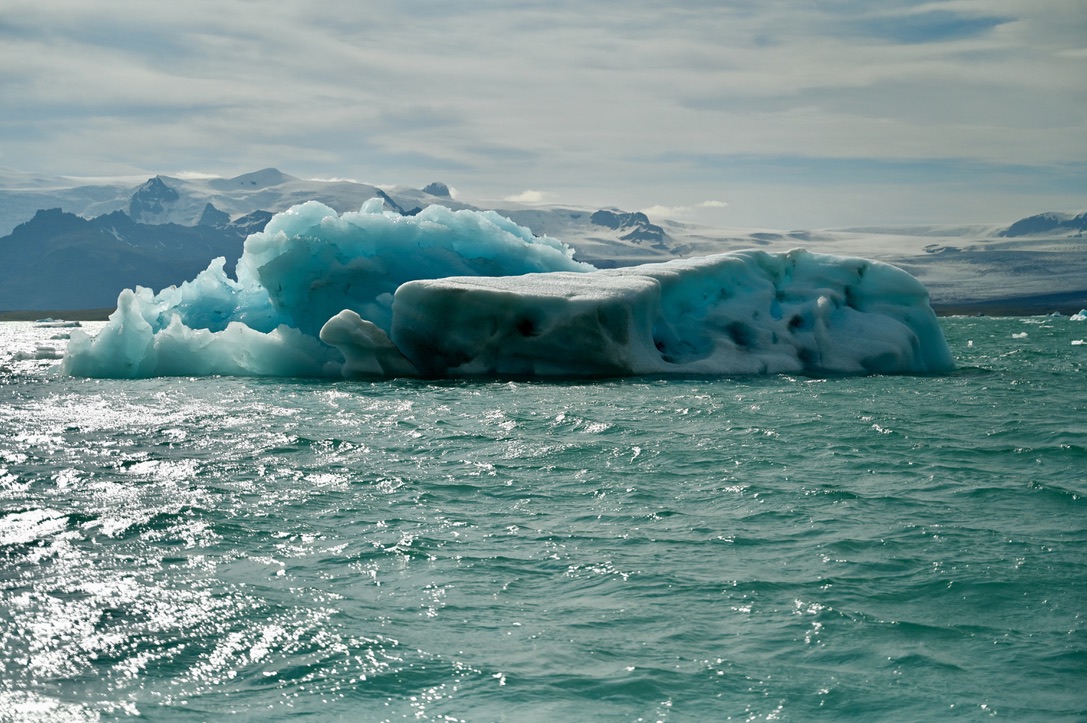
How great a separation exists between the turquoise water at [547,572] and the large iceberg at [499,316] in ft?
17.0

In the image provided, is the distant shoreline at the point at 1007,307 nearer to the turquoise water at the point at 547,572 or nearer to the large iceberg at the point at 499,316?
the large iceberg at the point at 499,316

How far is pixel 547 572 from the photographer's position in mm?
5922

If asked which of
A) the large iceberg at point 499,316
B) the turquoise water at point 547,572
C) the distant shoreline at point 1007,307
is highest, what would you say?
the large iceberg at point 499,316

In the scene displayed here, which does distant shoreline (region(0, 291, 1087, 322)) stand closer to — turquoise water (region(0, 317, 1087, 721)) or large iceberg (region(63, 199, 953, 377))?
large iceberg (region(63, 199, 953, 377))

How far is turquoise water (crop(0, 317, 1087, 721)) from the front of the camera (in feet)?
14.3

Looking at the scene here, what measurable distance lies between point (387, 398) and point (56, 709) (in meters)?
10.3

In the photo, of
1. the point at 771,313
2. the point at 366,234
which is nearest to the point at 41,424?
the point at 366,234

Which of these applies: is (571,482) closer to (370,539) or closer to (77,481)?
(370,539)

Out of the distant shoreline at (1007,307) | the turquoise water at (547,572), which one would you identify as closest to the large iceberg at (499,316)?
the turquoise water at (547,572)

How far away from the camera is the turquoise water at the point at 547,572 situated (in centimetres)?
436

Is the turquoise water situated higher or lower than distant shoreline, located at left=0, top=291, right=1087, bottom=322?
higher

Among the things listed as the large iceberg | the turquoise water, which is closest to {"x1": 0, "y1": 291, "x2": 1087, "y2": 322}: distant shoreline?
the large iceberg

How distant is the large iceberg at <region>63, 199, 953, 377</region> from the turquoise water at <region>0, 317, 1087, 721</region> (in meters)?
5.17

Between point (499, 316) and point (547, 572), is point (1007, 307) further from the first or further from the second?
point (547, 572)
